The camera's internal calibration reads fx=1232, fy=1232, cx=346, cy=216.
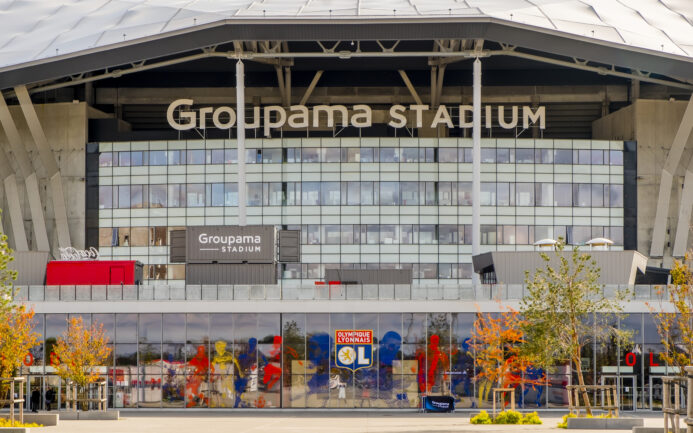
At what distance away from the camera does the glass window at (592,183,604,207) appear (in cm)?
10350

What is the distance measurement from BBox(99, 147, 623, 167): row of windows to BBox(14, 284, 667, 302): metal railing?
31.3 metres

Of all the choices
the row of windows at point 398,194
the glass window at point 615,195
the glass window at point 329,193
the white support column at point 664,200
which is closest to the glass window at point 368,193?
the row of windows at point 398,194

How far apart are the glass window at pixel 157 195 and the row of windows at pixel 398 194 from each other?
237 millimetres

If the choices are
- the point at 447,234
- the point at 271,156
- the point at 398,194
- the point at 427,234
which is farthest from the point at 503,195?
the point at 271,156

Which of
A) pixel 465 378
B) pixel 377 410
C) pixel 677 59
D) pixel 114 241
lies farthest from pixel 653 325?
pixel 114 241

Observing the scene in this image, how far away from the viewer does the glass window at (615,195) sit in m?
104

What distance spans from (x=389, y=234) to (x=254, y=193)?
1185 cm

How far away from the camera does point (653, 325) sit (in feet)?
236

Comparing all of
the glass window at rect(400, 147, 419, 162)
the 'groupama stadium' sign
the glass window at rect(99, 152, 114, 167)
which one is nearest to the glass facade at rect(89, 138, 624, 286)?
the glass window at rect(400, 147, 419, 162)

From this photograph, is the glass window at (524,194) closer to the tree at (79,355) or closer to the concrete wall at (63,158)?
the concrete wall at (63,158)

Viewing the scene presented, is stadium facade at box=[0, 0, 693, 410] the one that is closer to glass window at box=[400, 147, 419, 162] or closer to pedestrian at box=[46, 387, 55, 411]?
glass window at box=[400, 147, 419, 162]

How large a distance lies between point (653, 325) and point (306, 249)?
3774 cm

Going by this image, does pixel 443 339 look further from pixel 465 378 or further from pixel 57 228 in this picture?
pixel 57 228

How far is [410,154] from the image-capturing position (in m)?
103
